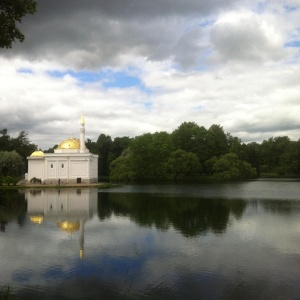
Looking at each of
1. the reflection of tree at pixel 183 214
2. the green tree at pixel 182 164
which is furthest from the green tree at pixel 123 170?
the reflection of tree at pixel 183 214

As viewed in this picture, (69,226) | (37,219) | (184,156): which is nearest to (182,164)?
(184,156)

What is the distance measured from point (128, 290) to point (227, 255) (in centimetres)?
492

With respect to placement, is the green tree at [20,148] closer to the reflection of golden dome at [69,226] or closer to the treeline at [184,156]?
the treeline at [184,156]

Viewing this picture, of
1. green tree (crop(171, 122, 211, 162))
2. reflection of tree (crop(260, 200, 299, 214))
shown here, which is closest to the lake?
reflection of tree (crop(260, 200, 299, 214))

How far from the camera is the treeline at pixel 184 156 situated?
259ft

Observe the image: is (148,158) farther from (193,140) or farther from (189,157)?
(193,140)

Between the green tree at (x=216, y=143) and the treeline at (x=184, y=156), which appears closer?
the treeline at (x=184, y=156)

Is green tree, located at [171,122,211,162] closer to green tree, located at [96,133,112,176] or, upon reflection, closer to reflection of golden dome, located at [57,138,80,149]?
green tree, located at [96,133,112,176]

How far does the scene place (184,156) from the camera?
79000 mm

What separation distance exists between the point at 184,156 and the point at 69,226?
5900cm

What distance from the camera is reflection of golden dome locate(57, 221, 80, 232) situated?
20.2 meters

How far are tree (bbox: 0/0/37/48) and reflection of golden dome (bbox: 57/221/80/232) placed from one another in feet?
40.2

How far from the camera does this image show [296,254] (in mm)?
14633

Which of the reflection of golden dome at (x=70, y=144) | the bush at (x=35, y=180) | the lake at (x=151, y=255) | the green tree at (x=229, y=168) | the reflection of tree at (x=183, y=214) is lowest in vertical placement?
the lake at (x=151, y=255)
